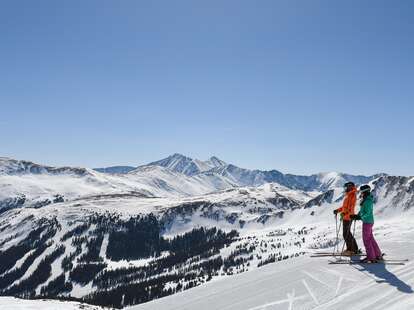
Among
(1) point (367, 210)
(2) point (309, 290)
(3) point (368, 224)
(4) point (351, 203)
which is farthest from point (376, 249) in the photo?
(2) point (309, 290)

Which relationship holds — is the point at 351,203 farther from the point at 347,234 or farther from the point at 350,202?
the point at 347,234

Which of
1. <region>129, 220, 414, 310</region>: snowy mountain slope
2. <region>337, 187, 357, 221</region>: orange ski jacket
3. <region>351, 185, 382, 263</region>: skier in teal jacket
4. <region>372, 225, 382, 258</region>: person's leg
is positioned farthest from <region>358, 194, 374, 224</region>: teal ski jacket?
<region>129, 220, 414, 310</region>: snowy mountain slope

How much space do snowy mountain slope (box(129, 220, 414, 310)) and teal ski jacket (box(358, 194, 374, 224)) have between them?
2678 mm

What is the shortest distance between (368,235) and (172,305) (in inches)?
395

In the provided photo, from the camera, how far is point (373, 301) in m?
13.5

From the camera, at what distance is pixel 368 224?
21.1 meters

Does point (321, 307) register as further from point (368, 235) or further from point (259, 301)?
point (368, 235)

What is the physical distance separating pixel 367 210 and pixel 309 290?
24.7ft

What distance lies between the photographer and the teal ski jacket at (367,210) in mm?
21156

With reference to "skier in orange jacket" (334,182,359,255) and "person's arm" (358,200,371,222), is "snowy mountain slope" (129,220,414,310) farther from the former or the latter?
"skier in orange jacket" (334,182,359,255)

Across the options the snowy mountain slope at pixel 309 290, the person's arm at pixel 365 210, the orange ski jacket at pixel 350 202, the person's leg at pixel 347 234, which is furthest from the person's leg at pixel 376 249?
the orange ski jacket at pixel 350 202

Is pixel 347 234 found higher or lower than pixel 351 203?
lower

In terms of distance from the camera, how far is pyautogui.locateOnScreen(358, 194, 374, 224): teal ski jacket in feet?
69.4

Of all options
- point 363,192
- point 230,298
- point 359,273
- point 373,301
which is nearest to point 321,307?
point 373,301
